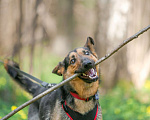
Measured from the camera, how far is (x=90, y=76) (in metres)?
3.94

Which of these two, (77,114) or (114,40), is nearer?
(77,114)

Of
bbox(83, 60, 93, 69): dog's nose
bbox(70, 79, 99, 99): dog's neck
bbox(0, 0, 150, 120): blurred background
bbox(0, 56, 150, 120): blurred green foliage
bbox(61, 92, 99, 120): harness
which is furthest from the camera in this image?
bbox(0, 0, 150, 120): blurred background

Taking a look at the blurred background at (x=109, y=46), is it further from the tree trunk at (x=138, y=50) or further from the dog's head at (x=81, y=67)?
the dog's head at (x=81, y=67)

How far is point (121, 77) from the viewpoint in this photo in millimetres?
8258

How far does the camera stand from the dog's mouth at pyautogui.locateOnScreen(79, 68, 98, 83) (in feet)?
12.6

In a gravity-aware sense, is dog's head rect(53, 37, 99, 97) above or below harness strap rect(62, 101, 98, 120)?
above

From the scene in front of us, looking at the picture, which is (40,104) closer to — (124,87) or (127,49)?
(124,87)

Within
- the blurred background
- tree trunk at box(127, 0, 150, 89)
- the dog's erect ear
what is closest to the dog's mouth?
the dog's erect ear

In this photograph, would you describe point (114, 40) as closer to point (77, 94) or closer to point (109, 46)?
point (109, 46)

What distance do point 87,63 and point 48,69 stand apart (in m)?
8.98

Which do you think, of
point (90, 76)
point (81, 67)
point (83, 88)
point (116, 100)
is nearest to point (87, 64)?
point (81, 67)

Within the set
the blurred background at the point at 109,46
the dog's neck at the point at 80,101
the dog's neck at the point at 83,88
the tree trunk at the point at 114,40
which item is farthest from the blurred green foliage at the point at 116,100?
the dog's neck at the point at 83,88

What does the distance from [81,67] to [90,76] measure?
9.3 inches

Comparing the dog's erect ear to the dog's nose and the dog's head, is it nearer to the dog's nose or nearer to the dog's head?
the dog's head
